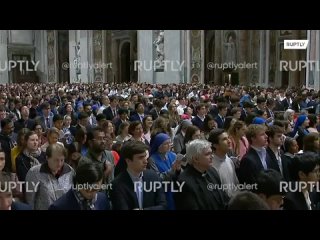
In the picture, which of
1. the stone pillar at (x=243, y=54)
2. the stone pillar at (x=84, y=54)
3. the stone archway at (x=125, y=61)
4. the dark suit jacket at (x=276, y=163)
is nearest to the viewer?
the dark suit jacket at (x=276, y=163)

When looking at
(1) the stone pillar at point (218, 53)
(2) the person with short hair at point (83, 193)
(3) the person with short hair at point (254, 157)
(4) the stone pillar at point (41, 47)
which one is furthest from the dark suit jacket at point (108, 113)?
(4) the stone pillar at point (41, 47)

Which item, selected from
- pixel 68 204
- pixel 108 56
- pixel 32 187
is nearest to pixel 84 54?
pixel 108 56

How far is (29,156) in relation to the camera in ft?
21.2

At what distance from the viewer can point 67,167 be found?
5.61 m

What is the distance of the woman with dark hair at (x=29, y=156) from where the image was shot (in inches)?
250

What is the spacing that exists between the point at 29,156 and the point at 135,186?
2072 millimetres

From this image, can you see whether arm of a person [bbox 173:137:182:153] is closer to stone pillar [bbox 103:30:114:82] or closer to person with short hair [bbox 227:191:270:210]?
person with short hair [bbox 227:191:270:210]

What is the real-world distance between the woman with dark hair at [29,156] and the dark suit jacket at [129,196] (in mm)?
1787

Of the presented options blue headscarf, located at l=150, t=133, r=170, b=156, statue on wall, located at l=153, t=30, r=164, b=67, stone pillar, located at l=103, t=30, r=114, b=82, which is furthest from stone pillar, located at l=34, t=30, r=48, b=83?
blue headscarf, located at l=150, t=133, r=170, b=156

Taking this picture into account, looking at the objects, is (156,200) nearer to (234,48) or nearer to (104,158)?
(104,158)

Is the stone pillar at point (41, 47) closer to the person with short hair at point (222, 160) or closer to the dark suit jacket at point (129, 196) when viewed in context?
the person with short hair at point (222, 160)

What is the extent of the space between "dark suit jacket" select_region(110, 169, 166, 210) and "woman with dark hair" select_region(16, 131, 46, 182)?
5.86ft

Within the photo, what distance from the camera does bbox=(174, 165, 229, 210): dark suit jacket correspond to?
4801 millimetres
